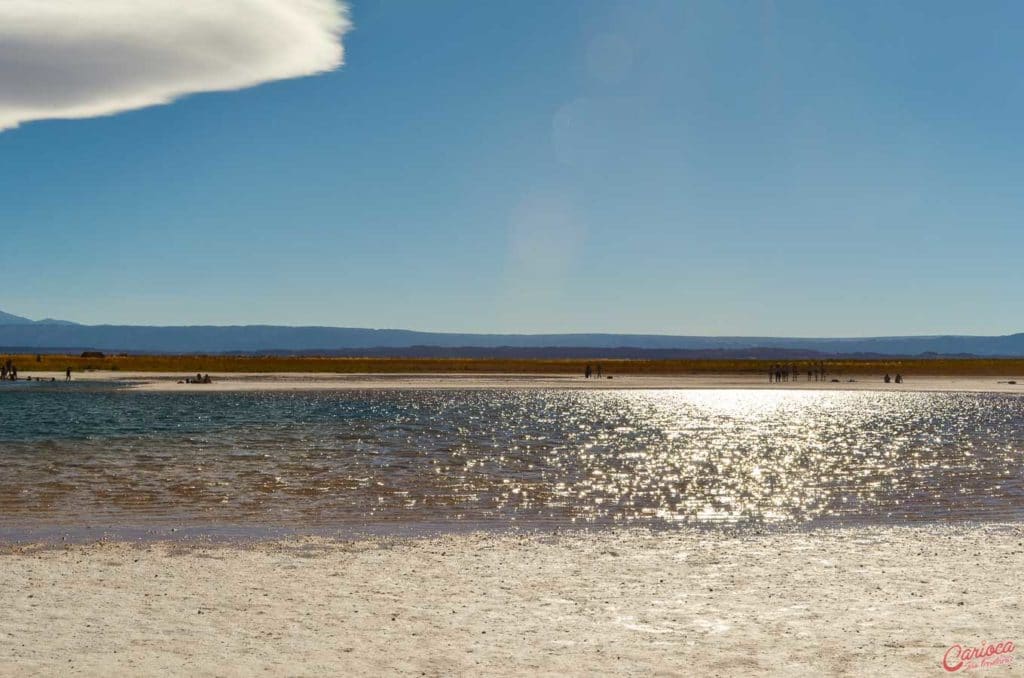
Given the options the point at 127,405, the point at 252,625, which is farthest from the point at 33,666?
the point at 127,405

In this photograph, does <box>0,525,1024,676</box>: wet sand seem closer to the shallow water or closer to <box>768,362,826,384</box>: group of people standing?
the shallow water

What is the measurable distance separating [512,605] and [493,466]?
19.0 meters

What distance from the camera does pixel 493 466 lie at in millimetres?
32625

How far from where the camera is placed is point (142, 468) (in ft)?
101

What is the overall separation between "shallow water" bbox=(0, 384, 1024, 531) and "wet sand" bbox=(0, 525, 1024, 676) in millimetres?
3728

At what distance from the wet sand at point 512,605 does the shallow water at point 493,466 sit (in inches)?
147

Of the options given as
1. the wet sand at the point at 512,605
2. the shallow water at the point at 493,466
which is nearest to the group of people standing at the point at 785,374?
the shallow water at the point at 493,466

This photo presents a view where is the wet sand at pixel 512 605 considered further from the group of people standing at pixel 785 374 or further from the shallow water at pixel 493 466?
the group of people standing at pixel 785 374

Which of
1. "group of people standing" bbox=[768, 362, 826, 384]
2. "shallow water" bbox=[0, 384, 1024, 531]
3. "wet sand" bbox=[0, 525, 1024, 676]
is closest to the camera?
"wet sand" bbox=[0, 525, 1024, 676]

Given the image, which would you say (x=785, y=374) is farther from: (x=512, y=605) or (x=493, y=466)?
(x=512, y=605)

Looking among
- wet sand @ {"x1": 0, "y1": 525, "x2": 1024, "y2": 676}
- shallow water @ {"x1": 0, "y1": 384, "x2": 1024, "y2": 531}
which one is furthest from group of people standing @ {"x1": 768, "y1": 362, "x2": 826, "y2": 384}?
wet sand @ {"x1": 0, "y1": 525, "x2": 1024, "y2": 676}

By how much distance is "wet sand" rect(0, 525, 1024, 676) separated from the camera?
11047 millimetres

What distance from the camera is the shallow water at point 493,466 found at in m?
22.9

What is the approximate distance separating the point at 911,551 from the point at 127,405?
57.7m
